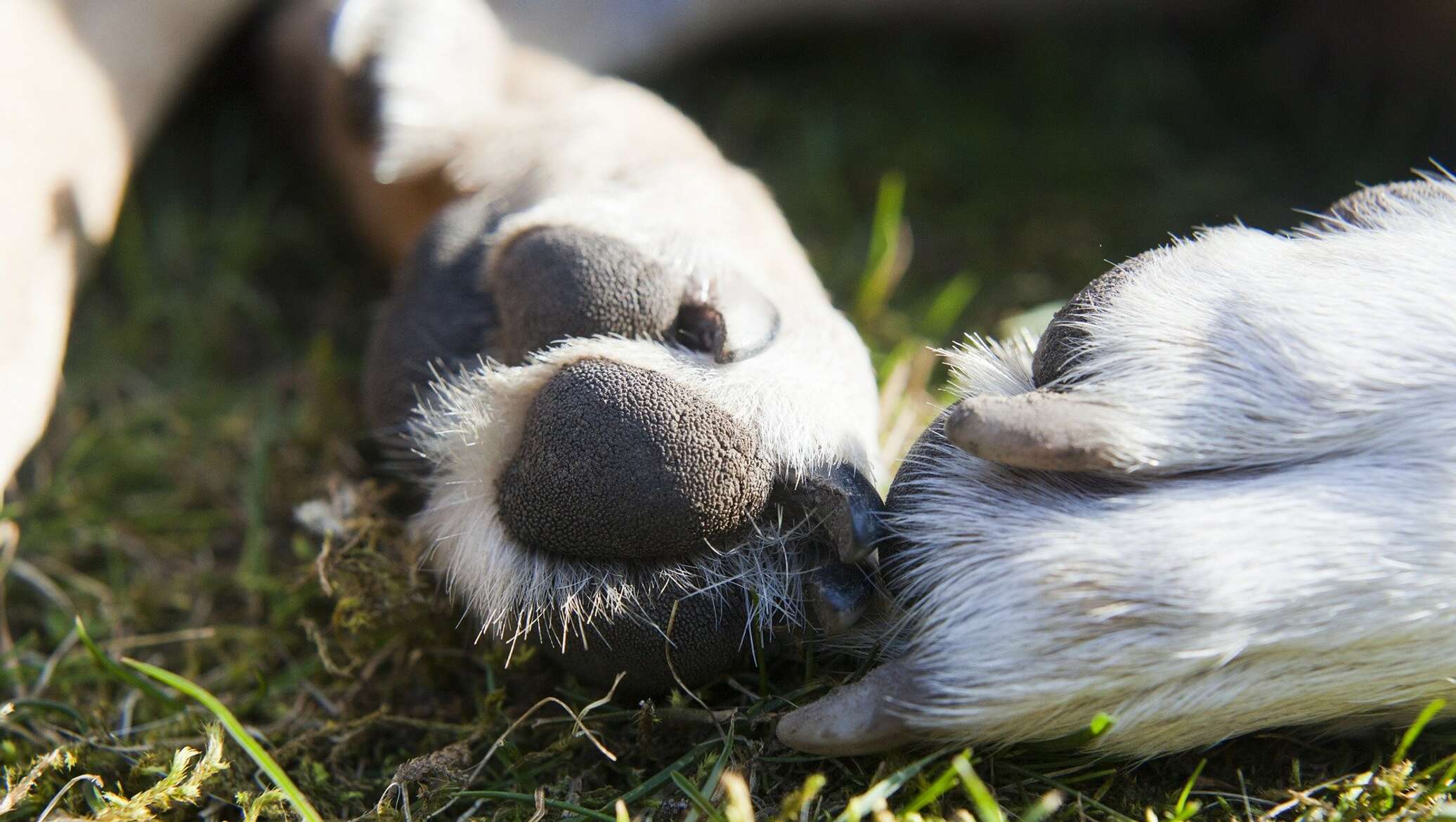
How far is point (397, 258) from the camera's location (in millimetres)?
1771

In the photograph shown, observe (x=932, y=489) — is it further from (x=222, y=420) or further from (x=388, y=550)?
(x=222, y=420)

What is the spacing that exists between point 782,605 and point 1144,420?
13.3 inches

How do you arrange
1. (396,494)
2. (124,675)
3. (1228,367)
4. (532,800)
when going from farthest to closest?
(396,494) → (124,675) → (532,800) → (1228,367)

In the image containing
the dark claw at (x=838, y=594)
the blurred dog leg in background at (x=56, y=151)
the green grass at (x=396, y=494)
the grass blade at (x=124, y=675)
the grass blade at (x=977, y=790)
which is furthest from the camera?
the blurred dog leg in background at (x=56, y=151)

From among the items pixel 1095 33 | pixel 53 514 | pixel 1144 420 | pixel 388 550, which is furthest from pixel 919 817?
pixel 1095 33

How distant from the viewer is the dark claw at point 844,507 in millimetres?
899

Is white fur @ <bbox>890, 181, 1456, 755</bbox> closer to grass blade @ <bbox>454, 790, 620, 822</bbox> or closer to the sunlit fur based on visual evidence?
the sunlit fur

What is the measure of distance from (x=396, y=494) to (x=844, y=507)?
64 cm

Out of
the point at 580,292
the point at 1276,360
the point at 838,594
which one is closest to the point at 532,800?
the point at 838,594

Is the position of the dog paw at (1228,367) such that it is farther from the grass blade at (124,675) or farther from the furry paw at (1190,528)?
the grass blade at (124,675)

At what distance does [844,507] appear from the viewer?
3.00 ft

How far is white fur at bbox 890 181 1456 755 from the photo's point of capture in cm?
84

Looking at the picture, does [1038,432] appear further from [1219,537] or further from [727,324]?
[727,324]

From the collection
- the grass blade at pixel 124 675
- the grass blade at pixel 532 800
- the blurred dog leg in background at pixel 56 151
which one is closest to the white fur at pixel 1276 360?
the grass blade at pixel 532 800
